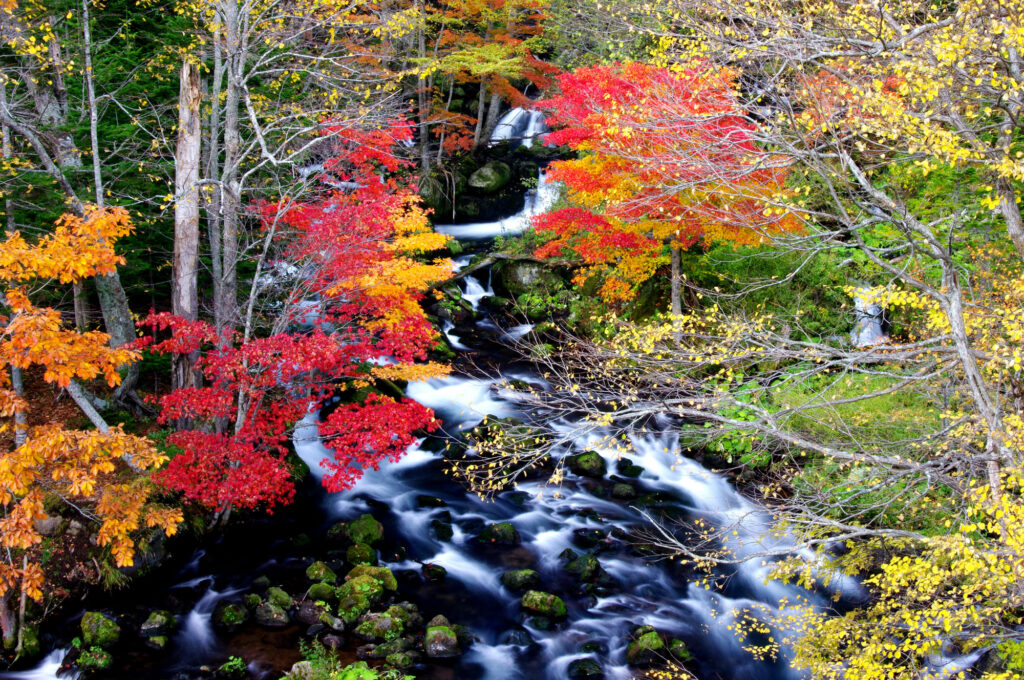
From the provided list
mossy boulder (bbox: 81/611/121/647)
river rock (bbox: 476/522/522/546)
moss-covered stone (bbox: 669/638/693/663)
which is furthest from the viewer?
river rock (bbox: 476/522/522/546)

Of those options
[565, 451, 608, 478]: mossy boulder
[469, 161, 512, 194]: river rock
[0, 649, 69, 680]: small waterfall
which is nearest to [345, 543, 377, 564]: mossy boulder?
[0, 649, 69, 680]: small waterfall

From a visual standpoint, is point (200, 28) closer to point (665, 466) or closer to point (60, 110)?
point (60, 110)

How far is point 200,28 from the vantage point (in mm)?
12789

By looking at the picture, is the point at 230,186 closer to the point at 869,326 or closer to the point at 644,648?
the point at 644,648

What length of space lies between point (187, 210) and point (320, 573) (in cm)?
627

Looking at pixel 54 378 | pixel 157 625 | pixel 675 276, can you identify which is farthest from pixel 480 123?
pixel 54 378

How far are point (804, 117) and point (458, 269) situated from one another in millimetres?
14754

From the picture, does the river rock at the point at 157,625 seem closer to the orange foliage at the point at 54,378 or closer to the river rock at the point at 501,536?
the orange foliage at the point at 54,378

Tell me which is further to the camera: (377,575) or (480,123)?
(480,123)

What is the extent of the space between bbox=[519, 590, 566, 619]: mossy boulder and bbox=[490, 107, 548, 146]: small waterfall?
20.4m

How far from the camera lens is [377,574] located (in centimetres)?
995

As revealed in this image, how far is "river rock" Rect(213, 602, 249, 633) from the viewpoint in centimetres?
892

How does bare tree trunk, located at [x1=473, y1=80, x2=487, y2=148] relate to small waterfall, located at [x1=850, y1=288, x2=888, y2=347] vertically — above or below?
above

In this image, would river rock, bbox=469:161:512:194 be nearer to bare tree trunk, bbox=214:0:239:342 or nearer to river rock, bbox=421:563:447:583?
bare tree trunk, bbox=214:0:239:342
